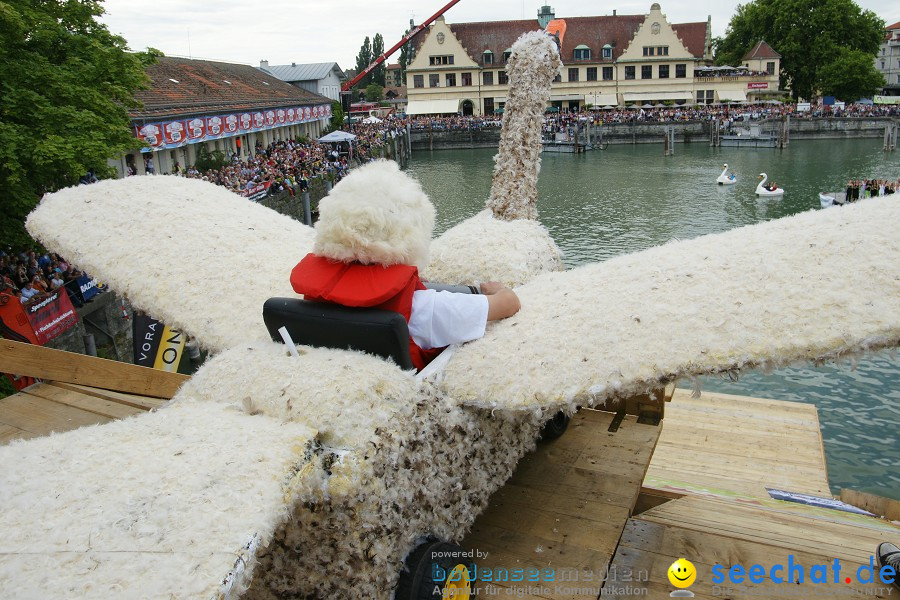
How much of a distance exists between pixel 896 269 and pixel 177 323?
3.61m

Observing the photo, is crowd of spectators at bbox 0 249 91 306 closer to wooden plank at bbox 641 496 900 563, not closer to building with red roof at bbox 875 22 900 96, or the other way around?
wooden plank at bbox 641 496 900 563

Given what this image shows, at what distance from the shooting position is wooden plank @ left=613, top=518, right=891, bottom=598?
3.21 m

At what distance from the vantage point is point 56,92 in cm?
1158

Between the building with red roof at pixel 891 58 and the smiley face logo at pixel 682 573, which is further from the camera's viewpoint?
the building with red roof at pixel 891 58

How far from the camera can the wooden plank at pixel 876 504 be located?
4965 mm

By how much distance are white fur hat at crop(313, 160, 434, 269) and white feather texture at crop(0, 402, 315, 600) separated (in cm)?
86

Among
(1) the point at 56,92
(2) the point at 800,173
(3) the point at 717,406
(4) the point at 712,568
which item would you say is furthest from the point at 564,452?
(2) the point at 800,173

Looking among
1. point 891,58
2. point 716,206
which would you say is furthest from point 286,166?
Result: point 891,58

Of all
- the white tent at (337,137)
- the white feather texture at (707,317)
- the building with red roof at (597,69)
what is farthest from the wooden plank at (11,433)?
the building with red roof at (597,69)

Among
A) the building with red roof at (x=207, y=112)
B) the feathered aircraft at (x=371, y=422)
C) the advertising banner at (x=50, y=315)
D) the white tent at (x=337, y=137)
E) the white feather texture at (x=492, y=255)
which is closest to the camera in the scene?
the feathered aircraft at (x=371, y=422)

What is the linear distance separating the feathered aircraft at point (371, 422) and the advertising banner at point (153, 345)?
7.42 m

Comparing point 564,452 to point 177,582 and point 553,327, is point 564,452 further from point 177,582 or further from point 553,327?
point 177,582

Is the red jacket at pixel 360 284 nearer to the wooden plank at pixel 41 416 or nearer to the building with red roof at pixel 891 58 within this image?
the wooden plank at pixel 41 416

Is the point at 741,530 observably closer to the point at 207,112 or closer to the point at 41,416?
the point at 41,416
